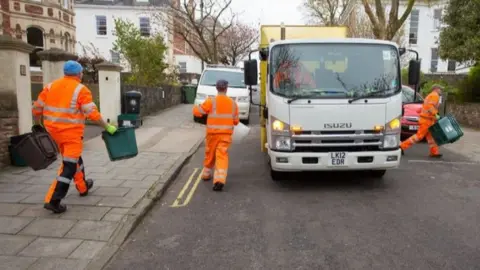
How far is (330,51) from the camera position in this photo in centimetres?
637

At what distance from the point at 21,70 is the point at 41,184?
2470mm

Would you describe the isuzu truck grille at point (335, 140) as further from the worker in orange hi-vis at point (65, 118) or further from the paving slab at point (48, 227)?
the paving slab at point (48, 227)

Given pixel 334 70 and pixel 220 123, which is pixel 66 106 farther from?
pixel 334 70

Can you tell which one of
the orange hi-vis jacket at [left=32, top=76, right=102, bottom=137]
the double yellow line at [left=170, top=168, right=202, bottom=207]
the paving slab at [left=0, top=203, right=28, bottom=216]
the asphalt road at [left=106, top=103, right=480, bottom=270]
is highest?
the orange hi-vis jacket at [left=32, top=76, right=102, bottom=137]

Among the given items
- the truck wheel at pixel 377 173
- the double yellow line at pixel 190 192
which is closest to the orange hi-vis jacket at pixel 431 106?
the truck wheel at pixel 377 173

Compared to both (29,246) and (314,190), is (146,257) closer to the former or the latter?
(29,246)

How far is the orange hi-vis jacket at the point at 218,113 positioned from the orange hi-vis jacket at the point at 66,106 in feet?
5.94

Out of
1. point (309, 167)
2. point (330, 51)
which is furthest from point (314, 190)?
point (330, 51)

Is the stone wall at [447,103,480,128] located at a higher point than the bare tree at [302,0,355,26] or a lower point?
lower

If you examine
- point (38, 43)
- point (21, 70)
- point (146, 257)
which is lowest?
point (146, 257)

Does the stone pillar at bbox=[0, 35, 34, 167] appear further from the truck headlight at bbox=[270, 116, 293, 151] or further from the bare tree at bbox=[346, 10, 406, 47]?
the bare tree at bbox=[346, 10, 406, 47]

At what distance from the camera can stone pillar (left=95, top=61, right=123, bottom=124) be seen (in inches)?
484

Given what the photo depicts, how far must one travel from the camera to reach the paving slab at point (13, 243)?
392cm

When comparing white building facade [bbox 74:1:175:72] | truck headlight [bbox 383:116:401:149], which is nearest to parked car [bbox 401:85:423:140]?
truck headlight [bbox 383:116:401:149]
